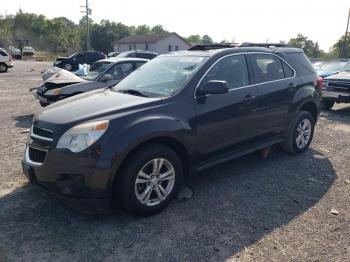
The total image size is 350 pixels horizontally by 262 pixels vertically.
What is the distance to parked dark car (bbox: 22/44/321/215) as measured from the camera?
11.3 ft

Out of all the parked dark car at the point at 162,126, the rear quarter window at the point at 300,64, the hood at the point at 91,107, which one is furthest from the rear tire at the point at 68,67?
the hood at the point at 91,107

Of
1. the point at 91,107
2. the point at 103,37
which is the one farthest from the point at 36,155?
the point at 103,37

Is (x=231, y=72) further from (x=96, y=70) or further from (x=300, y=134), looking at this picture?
(x=96, y=70)

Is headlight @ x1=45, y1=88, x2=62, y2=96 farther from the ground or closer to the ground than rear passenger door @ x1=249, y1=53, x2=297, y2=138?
closer to the ground

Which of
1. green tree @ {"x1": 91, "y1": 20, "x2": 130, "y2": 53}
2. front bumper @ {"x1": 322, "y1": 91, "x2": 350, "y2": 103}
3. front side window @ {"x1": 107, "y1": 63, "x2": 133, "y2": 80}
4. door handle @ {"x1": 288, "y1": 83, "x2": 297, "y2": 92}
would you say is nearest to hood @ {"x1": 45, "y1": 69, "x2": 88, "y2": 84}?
front side window @ {"x1": 107, "y1": 63, "x2": 133, "y2": 80}

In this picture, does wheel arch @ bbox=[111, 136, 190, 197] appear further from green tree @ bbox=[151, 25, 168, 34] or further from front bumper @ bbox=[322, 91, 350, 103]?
green tree @ bbox=[151, 25, 168, 34]

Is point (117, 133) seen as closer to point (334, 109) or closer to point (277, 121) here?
point (277, 121)

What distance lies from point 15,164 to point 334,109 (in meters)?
9.84

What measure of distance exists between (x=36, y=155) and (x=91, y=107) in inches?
31.3

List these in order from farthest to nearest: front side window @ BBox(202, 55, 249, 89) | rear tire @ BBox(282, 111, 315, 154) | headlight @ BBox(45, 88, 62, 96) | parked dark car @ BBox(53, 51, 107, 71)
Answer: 1. parked dark car @ BBox(53, 51, 107, 71)
2. headlight @ BBox(45, 88, 62, 96)
3. rear tire @ BBox(282, 111, 315, 154)
4. front side window @ BBox(202, 55, 249, 89)

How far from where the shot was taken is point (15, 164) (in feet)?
17.5

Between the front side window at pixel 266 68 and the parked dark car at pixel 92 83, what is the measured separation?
377cm

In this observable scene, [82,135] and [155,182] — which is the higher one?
[82,135]

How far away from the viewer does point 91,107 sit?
13.0ft
